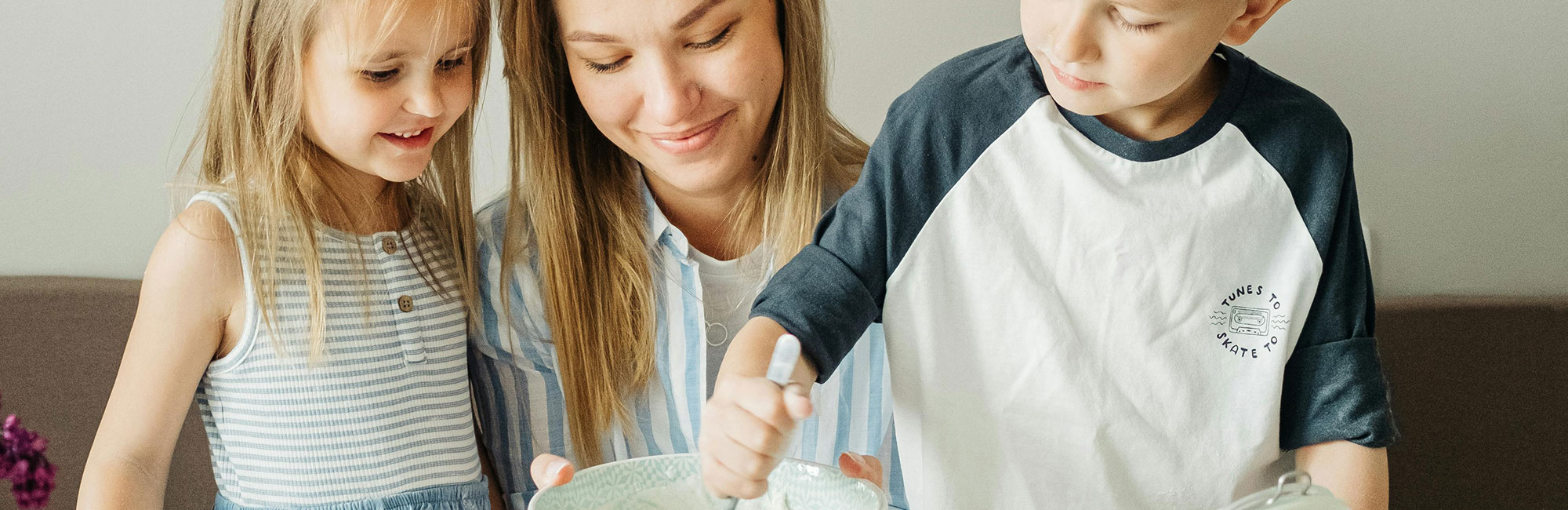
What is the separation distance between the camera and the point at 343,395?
3.24 feet

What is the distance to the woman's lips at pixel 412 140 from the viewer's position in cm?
97

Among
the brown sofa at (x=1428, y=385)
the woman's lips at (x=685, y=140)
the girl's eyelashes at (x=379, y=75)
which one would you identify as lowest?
the brown sofa at (x=1428, y=385)

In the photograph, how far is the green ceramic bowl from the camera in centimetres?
64

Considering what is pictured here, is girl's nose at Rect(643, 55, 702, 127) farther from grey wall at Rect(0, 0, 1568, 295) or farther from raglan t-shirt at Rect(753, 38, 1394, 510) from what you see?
grey wall at Rect(0, 0, 1568, 295)

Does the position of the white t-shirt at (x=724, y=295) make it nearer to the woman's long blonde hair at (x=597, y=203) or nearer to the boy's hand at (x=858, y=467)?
the woman's long blonde hair at (x=597, y=203)

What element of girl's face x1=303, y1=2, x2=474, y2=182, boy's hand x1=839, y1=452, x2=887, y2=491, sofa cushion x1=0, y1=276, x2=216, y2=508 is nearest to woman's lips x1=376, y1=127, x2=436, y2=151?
girl's face x1=303, y1=2, x2=474, y2=182

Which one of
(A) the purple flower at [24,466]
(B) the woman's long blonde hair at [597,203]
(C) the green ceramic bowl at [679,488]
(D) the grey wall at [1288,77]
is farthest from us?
(D) the grey wall at [1288,77]

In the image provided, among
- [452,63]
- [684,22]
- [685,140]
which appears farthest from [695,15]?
[452,63]

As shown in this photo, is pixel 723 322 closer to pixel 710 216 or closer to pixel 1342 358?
pixel 710 216

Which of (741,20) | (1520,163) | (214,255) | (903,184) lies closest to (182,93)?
(214,255)

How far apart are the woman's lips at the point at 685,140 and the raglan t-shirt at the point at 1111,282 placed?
249 millimetres

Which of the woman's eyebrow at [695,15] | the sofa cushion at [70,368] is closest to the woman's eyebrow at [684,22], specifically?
the woman's eyebrow at [695,15]

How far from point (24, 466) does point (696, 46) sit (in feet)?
1.91

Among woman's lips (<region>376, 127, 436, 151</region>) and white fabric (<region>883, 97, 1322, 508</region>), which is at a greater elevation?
woman's lips (<region>376, 127, 436, 151</region>)
